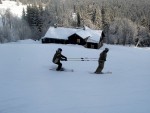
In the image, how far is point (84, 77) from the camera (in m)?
15.3

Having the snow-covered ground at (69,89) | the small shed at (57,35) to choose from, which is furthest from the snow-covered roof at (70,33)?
the snow-covered ground at (69,89)

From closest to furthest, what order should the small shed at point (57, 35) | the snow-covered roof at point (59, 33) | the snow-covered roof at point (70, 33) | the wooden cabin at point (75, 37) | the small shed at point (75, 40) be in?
1. the wooden cabin at point (75, 37)
2. the small shed at point (75, 40)
3. the snow-covered roof at point (70, 33)
4. the small shed at point (57, 35)
5. the snow-covered roof at point (59, 33)

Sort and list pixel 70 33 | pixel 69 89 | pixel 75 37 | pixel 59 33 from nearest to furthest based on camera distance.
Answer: pixel 69 89
pixel 75 37
pixel 70 33
pixel 59 33

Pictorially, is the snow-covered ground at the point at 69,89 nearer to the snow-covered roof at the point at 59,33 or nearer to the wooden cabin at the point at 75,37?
the wooden cabin at the point at 75,37

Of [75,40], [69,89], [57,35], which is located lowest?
[69,89]

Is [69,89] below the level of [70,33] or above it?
below

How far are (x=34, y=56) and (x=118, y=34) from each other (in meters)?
65.9

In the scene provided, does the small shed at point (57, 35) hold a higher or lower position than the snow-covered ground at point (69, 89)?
higher

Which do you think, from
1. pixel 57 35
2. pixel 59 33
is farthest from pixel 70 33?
pixel 57 35

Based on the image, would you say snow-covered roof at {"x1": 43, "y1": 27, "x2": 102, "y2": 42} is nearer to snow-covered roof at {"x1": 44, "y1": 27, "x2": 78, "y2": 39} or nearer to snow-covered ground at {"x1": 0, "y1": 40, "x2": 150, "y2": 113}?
snow-covered roof at {"x1": 44, "y1": 27, "x2": 78, "y2": 39}

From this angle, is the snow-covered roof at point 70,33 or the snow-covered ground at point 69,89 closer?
the snow-covered ground at point 69,89

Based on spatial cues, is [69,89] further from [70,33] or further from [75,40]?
[70,33]

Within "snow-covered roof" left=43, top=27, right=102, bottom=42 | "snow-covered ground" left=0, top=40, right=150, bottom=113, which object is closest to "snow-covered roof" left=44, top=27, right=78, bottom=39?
"snow-covered roof" left=43, top=27, right=102, bottom=42

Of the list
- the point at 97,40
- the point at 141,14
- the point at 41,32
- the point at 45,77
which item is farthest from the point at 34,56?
the point at 141,14
